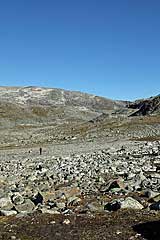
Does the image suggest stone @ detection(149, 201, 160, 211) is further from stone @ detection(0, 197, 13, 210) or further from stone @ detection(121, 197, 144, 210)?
stone @ detection(0, 197, 13, 210)

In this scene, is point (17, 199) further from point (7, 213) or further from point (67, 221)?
point (67, 221)

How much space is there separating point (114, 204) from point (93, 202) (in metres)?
1.38

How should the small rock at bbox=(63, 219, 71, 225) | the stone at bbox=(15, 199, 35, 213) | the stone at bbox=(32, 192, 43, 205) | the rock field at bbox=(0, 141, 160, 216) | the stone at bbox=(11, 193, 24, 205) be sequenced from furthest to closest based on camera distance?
the stone at bbox=(11, 193, 24, 205)
the stone at bbox=(32, 192, 43, 205)
the stone at bbox=(15, 199, 35, 213)
the rock field at bbox=(0, 141, 160, 216)
the small rock at bbox=(63, 219, 71, 225)

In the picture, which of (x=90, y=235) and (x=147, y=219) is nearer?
(x=90, y=235)

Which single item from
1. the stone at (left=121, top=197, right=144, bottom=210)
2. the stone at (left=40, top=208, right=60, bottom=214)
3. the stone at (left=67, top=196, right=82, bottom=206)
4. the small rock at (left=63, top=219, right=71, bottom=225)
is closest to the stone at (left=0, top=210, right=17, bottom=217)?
the stone at (left=40, top=208, right=60, bottom=214)

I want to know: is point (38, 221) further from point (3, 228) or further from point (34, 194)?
point (34, 194)

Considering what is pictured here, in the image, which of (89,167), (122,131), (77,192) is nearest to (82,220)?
(77,192)

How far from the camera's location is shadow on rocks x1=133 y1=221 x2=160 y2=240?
38.9 ft

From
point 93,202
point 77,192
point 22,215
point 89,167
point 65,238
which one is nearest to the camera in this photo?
point 65,238

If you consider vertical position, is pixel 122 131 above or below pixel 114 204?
above

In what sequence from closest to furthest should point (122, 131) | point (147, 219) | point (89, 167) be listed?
point (147, 219), point (89, 167), point (122, 131)

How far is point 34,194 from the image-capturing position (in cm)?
1923

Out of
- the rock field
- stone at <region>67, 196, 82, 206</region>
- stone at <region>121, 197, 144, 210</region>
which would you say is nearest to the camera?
stone at <region>121, 197, 144, 210</region>

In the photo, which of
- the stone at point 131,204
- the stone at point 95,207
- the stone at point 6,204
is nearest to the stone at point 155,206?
the stone at point 131,204
